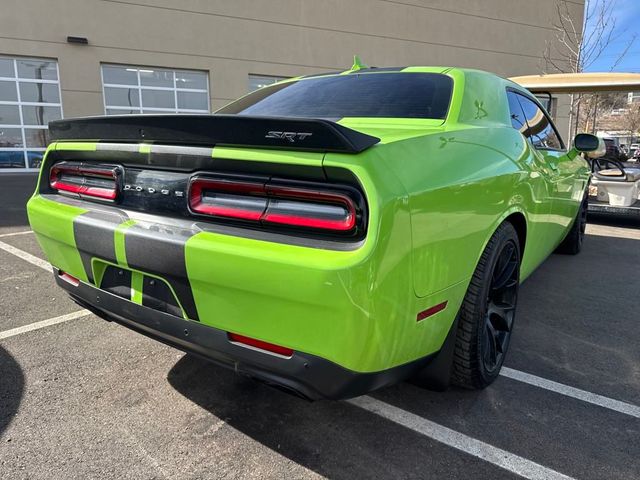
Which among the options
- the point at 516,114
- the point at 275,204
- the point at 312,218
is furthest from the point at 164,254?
the point at 516,114

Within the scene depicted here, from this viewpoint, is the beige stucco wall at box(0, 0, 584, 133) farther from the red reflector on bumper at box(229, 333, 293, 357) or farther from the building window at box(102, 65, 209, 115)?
the red reflector on bumper at box(229, 333, 293, 357)

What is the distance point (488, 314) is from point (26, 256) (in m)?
4.37

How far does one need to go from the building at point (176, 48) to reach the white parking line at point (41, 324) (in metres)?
12.8

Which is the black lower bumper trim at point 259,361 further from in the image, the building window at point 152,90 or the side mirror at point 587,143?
the building window at point 152,90

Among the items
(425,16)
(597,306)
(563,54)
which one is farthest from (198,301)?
(563,54)

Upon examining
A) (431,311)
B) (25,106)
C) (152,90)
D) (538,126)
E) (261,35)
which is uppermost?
(261,35)

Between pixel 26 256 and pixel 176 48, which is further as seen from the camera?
pixel 176 48

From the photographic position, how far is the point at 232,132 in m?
1.66

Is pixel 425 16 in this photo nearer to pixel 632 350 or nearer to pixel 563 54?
pixel 563 54

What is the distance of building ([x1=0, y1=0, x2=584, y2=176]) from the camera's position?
1382cm

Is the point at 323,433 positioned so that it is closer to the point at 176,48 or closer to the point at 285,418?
the point at 285,418

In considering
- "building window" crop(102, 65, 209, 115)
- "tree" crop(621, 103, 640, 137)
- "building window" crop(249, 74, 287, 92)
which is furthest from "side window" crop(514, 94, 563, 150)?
"tree" crop(621, 103, 640, 137)

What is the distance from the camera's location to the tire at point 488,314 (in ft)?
6.87

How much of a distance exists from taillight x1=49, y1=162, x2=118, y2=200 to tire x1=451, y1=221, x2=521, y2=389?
1.58m
